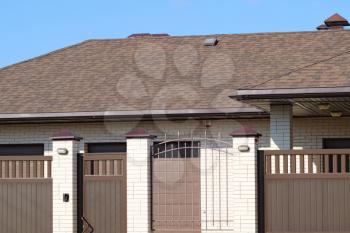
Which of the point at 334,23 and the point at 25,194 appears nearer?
the point at 25,194

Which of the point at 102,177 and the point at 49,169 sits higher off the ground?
the point at 49,169

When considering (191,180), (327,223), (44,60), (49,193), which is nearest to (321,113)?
(191,180)

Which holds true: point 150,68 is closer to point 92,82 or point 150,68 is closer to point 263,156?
point 92,82

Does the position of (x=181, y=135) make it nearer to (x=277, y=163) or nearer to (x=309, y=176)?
(x=277, y=163)

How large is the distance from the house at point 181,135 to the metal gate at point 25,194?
0.02 m

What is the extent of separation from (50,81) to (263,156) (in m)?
10.1

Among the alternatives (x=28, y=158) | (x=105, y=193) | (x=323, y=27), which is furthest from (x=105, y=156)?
(x=323, y=27)

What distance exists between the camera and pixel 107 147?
22625 millimetres

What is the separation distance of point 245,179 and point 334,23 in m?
13.0

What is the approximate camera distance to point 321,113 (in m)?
20.7

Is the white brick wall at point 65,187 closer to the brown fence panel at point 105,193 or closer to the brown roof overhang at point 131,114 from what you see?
the brown fence panel at point 105,193

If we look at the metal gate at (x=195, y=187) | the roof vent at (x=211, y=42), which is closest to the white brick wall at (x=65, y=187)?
the metal gate at (x=195, y=187)

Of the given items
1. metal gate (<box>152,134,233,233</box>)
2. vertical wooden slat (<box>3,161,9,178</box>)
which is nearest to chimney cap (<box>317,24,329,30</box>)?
metal gate (<box>152,134,233,233</box>)

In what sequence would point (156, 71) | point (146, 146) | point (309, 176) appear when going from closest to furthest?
point (309, 176)
point (146, 146)
point (156, 71)
